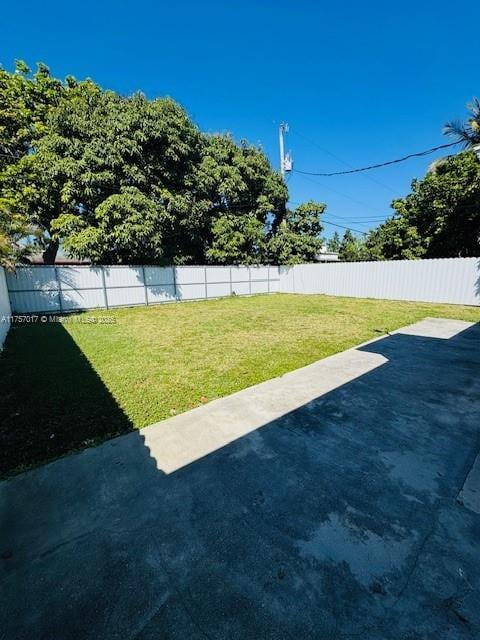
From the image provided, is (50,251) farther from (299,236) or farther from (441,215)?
(441,215)

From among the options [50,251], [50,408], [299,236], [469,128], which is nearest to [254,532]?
[50,408]

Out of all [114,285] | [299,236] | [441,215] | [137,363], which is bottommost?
[137,363]

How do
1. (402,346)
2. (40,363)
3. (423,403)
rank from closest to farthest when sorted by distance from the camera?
(423,403) → (40,363) → (402,346)

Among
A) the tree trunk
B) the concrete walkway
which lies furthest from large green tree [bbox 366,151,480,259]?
the tree trunk

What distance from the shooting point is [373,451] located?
2.67m

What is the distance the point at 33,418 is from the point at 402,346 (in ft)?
20.6

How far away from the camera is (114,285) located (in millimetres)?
12227

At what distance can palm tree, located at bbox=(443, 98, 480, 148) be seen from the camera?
10062mm

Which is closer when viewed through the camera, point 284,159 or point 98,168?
point 98,168

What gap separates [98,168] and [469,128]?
1341 centimetres

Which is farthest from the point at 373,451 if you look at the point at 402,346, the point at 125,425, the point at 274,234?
the point at 274,234

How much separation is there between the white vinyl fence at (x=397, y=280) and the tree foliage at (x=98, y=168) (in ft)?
23.7

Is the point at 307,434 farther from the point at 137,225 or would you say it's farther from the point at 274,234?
the point at 274,234

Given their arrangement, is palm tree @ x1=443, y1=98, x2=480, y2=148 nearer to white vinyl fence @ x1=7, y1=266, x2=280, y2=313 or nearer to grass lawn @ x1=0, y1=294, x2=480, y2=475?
grass lawn @ x1=0, y1=294, x2=480, y2=475
